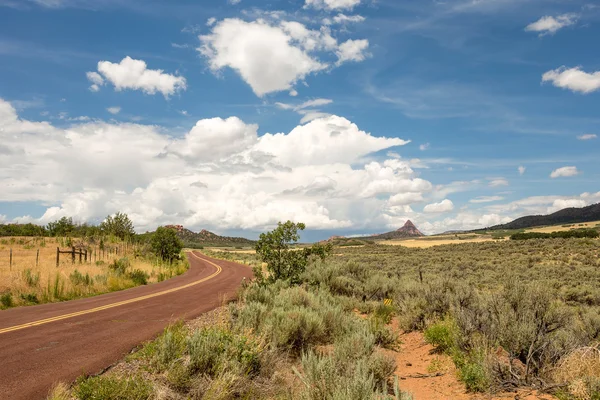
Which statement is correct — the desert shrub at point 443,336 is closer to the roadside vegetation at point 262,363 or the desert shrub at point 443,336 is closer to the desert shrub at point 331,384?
the roadside vegetation at point 262,363

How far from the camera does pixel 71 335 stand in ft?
31.5

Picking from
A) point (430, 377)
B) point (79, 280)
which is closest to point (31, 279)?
point (79, 280)

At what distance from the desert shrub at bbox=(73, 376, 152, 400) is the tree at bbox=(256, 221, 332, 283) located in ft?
40.0

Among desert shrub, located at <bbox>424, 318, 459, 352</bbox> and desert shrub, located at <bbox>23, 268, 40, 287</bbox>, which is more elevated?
desert shrub, located at <bbox>23, 268, 40, 287</bbox>

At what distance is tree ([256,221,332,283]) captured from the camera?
57.9 feet

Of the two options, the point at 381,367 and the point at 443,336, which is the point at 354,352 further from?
the point at 443,336

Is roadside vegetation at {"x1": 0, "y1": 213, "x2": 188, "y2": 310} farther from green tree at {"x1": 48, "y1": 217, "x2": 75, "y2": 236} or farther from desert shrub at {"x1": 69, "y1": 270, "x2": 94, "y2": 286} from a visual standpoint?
green tree at {"x1": 48, "y1": 217, "x2": 75, "y2": 236}

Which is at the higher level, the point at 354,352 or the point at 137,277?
the point at 354,352

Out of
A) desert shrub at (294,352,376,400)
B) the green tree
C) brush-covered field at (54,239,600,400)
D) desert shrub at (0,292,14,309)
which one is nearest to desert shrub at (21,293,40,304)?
desert shrub at (0,292,14,309)

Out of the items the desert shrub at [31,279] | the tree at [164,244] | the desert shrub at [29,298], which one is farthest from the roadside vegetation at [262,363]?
the tree at [164,244]

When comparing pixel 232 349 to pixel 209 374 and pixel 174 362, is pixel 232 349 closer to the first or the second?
pixel 209 374

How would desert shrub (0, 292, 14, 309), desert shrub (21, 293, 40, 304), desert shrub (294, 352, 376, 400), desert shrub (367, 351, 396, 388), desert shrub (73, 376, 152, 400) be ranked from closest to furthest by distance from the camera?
desert shrub (294, 352, 376, 400) < desert shrub (73, 376, 152, 400) < desert shrub (367, 351, 396, 388) < desert shrub (0, 292, 14, 309) < desert shrub (21, 293, 40, 304)

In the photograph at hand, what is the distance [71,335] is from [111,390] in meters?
5.61

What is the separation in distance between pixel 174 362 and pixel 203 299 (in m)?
11.4
